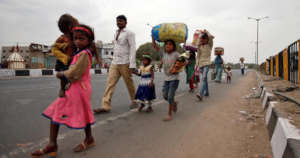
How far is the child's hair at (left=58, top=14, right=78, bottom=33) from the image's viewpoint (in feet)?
7.95

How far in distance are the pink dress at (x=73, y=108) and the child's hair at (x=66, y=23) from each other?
0.38 metres

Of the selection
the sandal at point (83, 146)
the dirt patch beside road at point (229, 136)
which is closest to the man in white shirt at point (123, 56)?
the dirt patch beside road at point (229, 136)

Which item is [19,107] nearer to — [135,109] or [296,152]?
[135,109]

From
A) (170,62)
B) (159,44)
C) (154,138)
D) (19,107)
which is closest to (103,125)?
(154,138)

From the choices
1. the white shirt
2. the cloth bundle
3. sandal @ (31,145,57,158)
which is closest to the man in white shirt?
the white shirt

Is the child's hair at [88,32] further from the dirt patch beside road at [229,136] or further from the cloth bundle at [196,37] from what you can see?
the cloth bundle at [196,37]

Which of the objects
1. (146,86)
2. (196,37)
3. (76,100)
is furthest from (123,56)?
(196,37)

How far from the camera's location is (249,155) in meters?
2.31

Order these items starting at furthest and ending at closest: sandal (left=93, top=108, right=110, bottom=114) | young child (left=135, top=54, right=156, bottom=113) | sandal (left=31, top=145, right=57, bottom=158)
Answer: young child (left=135, top=54, right=156, bottom=113) → sandal (left=93, top=108, right=110, bottom=114) → sandal (left=31, top=145, right=57, bottom=158)

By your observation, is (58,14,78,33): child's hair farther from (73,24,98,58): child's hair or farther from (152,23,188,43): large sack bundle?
(152,23,188,43): large sack bundle

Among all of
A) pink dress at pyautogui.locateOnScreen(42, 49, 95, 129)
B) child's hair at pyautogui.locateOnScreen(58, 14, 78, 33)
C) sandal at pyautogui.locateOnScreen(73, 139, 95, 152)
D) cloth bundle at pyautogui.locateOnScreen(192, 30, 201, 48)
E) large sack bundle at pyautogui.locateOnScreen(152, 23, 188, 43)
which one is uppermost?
cloth bundle at pyautogui.locateOnScreen(192, 30, 201, 48)

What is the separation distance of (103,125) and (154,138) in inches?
38.9

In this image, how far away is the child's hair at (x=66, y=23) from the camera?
95.4 inches

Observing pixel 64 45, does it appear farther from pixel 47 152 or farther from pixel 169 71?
pixel 169 71
